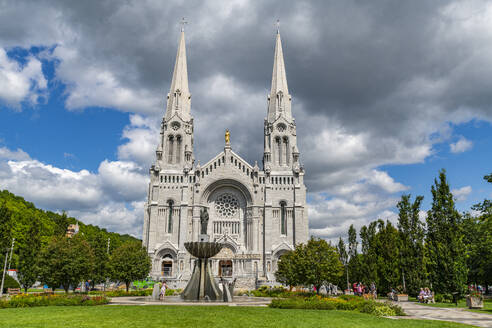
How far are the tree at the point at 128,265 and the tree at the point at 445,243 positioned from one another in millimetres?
26443

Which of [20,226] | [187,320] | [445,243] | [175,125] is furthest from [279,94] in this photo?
[187,320]

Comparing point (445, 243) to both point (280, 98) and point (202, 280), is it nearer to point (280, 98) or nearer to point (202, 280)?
point (202, 280)

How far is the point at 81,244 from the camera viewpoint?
3144 cm

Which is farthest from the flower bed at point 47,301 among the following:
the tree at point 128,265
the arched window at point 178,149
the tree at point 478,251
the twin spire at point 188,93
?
the twin spire at point 188,93

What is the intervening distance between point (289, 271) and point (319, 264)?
567 centimetres

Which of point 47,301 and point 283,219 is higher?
point 283,219

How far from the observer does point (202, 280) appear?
81.6 feet

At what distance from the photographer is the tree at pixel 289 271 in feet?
106

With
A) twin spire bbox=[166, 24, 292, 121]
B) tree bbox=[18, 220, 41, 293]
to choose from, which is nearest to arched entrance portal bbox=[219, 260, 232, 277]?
tree bbox=[18, 220, 41, 293]

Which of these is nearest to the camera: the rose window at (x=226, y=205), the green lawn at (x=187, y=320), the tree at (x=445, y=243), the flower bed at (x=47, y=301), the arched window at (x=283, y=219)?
the green lawn at (x=187, y=320)

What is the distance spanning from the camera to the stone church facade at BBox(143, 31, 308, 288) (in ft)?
181

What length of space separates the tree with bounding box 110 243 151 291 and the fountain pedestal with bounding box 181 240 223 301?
1393cm

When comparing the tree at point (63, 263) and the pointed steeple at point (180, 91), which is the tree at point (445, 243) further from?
the pointed steeple at point (180, 91)

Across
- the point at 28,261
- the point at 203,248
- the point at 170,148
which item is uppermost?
the point at 170,148
